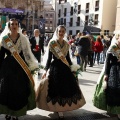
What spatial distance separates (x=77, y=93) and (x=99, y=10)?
2911 centimetres

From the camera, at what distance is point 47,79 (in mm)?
3967

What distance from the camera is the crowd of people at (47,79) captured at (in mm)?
3582

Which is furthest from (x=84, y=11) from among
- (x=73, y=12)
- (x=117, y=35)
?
(x=117, y=35)

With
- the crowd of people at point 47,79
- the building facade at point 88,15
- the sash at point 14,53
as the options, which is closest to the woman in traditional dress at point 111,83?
the crowd of people at point 47,79

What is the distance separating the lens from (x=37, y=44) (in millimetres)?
7668

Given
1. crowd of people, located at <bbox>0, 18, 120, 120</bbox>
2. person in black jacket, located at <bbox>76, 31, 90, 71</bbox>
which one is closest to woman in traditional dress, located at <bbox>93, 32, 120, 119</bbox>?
crowd of people, located at <bbox>0, 18, 120, 120</bbox>

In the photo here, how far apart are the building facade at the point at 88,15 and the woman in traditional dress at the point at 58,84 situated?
2135 centimetres

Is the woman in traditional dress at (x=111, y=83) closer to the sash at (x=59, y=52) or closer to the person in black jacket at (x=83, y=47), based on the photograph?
the sash at (x=59, y=52)

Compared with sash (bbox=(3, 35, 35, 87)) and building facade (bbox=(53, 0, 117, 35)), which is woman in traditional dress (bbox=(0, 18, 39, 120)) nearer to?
sash (bbox=(3, 35, 35, 87))

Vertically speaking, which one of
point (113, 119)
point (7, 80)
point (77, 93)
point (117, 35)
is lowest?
point (113, 119)

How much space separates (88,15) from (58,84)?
31447 mm

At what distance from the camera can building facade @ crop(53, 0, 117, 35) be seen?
3141 cm

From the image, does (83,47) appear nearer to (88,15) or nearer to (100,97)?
(100,97)

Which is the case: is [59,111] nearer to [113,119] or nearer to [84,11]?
[113,119]
